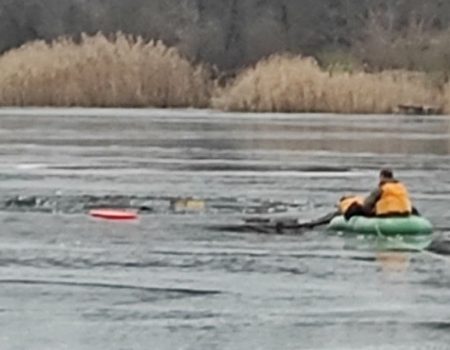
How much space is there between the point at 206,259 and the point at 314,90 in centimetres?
3939

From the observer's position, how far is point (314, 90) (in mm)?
58531

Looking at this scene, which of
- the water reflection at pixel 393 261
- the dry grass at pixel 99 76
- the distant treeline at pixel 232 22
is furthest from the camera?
the distant treeline at pixel 232 22

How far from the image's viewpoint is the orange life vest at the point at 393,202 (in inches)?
866

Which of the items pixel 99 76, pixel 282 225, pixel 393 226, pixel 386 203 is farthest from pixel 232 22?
pixel 393 226

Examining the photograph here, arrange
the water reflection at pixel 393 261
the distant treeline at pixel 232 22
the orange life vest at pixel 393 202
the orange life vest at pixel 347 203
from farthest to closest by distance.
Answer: the distant treeline at pixel 232 22 → the orange life vest at pixel 347 203 → the orange life vest at pixel 393 202 → the water reflection at pixel 393 261

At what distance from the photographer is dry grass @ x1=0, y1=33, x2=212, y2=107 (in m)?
60.1

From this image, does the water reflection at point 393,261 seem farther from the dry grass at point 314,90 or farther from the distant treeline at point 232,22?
the distant treeline at point 232,22

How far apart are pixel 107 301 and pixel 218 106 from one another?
4552 cm

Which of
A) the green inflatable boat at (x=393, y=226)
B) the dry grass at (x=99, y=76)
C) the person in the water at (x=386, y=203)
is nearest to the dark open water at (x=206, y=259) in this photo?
the green inflatable boat at (x=393, y=226)

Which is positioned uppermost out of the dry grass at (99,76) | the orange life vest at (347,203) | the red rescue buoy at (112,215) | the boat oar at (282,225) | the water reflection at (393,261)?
the dry grass at (99,76)

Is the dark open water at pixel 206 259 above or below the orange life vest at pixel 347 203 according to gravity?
below

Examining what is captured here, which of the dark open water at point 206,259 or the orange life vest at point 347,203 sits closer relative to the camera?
the dark open water at point 206,259

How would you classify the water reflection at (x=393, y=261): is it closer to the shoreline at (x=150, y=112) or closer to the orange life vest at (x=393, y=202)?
the orange life vest at (x=393, y=202)

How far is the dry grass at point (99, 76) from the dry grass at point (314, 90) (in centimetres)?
256
